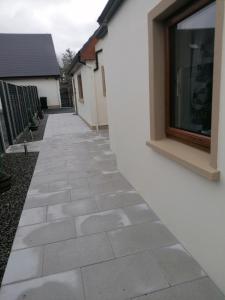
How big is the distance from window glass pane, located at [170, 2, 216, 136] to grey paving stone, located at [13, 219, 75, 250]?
1.64m

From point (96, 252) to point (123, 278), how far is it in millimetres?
414

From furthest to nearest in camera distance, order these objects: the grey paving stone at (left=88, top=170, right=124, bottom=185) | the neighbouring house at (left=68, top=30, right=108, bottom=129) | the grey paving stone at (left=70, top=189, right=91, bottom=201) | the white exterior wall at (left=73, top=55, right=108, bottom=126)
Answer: the white exterior wall at (left=73, top=55, right=108, bottom=126), the neighbouring house at (left=68, top=30, right=108, bottom=129), the grey paving stone at (left=88, top=170, right=124, bottom=185), the grey paving stone at (left=70, top=189, right=91, bottom=201)

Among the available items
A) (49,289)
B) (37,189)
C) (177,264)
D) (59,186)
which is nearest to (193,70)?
(177,264)

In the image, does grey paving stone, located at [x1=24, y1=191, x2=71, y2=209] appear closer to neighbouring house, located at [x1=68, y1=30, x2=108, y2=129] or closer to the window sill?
the window sill

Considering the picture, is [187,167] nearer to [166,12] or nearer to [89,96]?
[166,12]

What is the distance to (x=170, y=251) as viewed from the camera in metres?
2.22

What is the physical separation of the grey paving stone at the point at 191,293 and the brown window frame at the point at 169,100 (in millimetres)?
1048

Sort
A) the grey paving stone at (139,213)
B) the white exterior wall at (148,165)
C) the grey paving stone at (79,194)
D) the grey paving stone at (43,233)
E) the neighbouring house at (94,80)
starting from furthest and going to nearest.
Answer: the neighbouring house at (94,80) → the grey paving stone at (79,194) → the grey paving stone at (139,213) → the grey paving stone at (43,233) → the white exterior wall at (148,165)

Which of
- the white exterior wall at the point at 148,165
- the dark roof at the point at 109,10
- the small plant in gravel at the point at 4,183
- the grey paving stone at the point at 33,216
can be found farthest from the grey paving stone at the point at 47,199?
the dark roof at the point at 109,10

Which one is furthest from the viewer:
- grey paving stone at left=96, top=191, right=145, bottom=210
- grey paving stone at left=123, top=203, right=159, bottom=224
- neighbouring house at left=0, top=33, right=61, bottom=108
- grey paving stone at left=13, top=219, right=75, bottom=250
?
neighbouring house at left=0, top=33, right=61, bottom=108

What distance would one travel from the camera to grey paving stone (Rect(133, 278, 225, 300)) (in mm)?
1729

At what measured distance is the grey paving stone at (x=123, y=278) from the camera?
5.95 ft

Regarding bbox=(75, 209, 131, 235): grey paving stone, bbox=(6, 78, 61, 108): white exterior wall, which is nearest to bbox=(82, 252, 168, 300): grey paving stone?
bbox=(75, 209, 131, 235): grey paving stone

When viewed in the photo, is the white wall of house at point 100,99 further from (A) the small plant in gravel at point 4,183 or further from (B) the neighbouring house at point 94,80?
(A) the small plant in gravel at point 4,183
